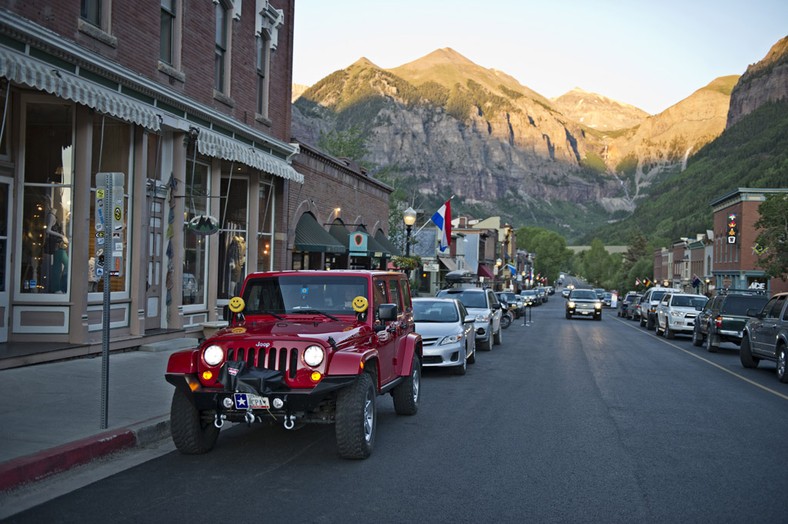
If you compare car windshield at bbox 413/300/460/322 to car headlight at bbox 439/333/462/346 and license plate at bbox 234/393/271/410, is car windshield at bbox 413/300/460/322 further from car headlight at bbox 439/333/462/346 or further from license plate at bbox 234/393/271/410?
license plate at bbox 234/393/271/410

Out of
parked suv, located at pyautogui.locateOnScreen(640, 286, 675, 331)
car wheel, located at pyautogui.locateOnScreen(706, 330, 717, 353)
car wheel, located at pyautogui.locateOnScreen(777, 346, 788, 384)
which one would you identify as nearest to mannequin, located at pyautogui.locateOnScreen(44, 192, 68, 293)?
car wheel, located at pyautogui.locateOnScreen(777, 346, 788, 384)

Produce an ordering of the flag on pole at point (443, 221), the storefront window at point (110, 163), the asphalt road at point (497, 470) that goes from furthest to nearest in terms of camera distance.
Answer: the flag on pole at point (443, 221) → the storefront window at point (110, 163) → the asphalt road at point (497, 470)

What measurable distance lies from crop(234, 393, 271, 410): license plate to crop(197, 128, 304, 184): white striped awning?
430 inches

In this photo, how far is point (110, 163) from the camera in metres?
15.4

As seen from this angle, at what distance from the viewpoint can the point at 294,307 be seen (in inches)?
359

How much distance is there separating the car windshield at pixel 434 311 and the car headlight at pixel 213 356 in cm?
914

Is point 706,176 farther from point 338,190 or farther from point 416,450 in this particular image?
point 416,450

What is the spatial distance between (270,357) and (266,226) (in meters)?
16.3

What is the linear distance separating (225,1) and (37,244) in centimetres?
889

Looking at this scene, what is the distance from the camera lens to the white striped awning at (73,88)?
11.1 m

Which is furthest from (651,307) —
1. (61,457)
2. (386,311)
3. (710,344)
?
(61,457)

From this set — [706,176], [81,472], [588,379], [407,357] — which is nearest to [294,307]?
[407,357]

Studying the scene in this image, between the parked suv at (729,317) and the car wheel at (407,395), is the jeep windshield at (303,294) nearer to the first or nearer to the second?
the car wheel at (407,395)

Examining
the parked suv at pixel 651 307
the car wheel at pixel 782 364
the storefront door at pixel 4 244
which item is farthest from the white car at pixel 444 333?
the parked suv at pixel 651 307
